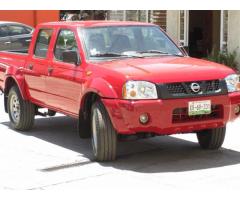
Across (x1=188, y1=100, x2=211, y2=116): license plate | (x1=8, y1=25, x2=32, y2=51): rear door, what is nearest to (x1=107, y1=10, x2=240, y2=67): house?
(x1=8, y1=25, x2=32, y2=51): rear door

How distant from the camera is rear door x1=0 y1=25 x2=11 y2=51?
17405 mm

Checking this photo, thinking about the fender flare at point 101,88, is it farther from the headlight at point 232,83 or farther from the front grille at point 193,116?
the headlight at point 232,83

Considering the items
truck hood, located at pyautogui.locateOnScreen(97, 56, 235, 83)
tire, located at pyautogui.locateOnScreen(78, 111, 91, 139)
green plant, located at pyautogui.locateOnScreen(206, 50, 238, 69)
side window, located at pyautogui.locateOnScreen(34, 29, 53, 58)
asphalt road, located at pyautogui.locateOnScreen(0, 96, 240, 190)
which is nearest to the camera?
asphalt road, located at pyautogui.locateOnScreen(0, 96, 240, 190)

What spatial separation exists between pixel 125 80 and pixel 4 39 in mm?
11504

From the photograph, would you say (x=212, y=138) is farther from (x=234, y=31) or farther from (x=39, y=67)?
(x=234, y=31)

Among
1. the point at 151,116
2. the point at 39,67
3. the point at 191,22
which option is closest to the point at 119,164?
the point at 151,116

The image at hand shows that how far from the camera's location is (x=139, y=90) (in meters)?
7.13

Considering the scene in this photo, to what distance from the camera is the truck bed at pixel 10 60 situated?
10055mm

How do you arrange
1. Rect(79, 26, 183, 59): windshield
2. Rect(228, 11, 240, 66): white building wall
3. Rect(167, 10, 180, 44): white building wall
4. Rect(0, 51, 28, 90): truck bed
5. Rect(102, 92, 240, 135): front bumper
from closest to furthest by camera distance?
Rect(102, 92, 240, 135): front bumper
Rect(79, 26, 183, 59): windshield
Rect(0, 51, 28, 90): truck bed
Rect(228, 11, 240, 66): white building wall
Rect(167, 10, 180, 44): white building wall

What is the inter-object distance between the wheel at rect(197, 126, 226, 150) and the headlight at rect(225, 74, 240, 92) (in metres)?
0.70

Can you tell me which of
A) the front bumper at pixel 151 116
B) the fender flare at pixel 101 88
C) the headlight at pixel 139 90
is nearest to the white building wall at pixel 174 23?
the fender flare at pixel 101 88

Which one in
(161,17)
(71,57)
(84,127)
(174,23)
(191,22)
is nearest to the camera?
(84,127)

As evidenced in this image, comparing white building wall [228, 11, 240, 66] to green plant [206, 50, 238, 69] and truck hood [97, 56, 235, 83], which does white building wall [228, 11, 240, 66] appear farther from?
truck hood [97, 56, 235, 83]

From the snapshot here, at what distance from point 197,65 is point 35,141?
2884 millimetres
